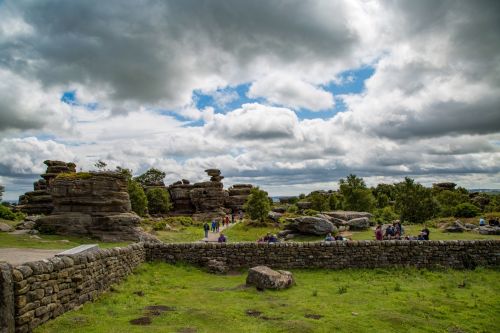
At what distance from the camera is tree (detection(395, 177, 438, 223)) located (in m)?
55.6

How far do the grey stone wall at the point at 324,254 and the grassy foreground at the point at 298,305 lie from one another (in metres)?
1.55

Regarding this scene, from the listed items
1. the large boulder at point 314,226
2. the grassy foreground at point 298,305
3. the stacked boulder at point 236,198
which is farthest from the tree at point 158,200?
the grassy foreground at point 298,305

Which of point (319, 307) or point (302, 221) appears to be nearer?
point (319, 307)

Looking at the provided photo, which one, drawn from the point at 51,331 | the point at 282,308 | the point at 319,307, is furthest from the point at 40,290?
the point at 319,307

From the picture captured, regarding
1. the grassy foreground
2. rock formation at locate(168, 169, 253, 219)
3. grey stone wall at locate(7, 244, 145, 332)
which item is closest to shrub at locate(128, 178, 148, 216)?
rock formation at locate(168, 169, 253, 219)

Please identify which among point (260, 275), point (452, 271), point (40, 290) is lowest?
point (452, 271)

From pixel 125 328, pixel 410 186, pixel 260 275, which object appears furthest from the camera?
pixel 410 186

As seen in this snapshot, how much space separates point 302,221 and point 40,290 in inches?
1147

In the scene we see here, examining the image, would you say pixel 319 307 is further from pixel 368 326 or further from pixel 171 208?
pixel 171 208

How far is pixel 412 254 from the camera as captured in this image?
21.9 metres

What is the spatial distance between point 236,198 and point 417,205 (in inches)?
1563

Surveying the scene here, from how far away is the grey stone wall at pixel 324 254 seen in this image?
70.4ft

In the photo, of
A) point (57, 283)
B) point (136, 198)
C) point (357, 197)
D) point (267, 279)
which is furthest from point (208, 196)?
point (57, 283)

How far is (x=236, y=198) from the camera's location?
82.6 m
